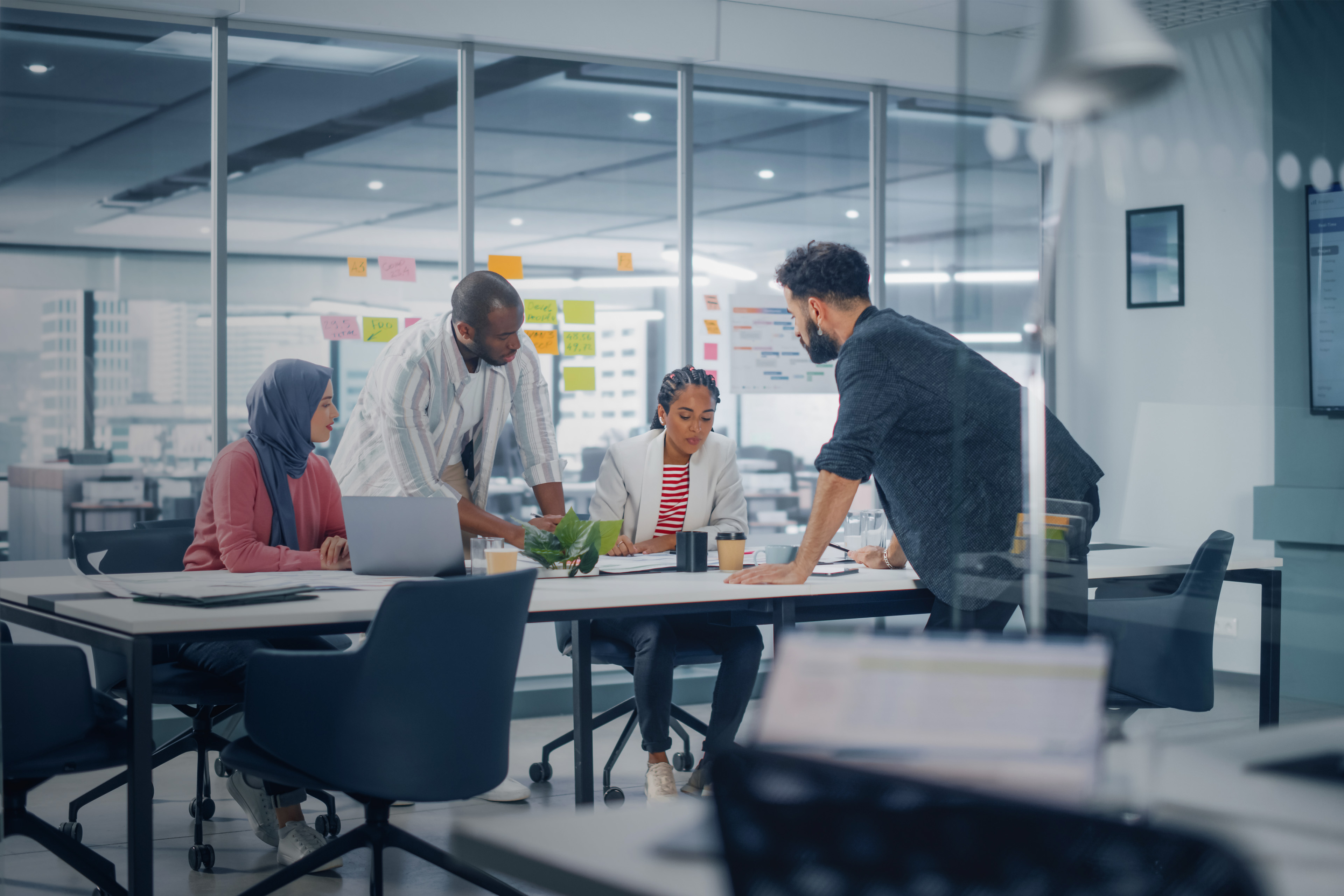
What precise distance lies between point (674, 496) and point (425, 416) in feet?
2.74

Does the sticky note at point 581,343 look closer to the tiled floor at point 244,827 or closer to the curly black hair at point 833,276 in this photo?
the tiled floor at point 244,827

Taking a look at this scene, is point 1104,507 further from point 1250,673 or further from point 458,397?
point 458,397

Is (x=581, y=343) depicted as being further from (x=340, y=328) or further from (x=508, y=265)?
(x=340, y=328)

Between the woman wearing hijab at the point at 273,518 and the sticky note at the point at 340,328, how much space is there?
1130 mm

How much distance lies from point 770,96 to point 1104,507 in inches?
116

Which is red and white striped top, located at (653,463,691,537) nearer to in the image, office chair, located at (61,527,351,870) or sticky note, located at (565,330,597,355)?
office chair, located at (61,527,351,870)

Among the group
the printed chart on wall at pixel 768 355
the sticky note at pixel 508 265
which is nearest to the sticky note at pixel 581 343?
the sticky note at pixel 508 265

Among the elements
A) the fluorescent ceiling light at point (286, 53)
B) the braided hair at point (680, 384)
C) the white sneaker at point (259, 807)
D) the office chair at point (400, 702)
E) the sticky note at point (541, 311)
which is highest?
the fluorescent ceiling light at point (286, 53)

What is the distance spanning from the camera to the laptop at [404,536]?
2768 millimetres

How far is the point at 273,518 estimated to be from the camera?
10.2ft

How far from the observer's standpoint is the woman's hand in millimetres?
3041

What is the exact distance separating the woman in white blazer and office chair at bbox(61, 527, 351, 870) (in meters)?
0.91

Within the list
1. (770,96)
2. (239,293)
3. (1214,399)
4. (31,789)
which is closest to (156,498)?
(239,293)

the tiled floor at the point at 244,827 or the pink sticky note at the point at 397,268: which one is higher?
the pink sticky note at the point at 397,268
